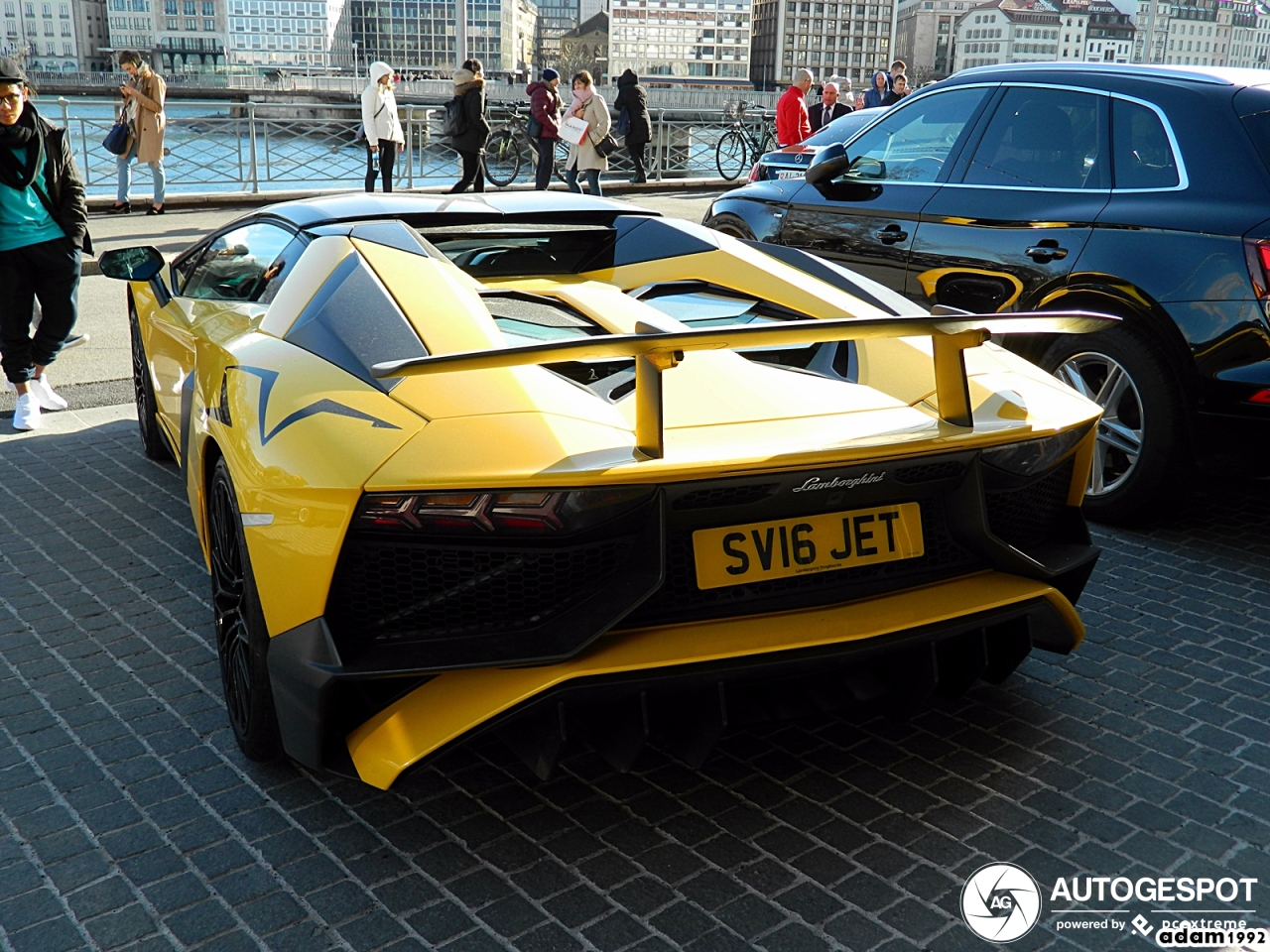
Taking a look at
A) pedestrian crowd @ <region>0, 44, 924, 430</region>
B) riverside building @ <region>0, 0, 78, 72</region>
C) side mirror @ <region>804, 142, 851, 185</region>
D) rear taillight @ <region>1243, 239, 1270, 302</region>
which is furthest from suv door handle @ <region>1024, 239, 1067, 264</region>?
riverside building @ <region>0, 0, 78, 72</region>

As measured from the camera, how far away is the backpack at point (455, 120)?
15258 mm

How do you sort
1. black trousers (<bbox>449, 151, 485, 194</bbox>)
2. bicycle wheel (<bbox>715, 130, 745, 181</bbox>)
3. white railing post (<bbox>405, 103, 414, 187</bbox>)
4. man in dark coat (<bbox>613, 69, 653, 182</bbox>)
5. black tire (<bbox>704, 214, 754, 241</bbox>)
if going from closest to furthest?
black tire (<bbox>704, 214, 754, 241</bbox>)
black trousers (<bbox>449, 151, 485, 194</bbox>)
white railing post (<bbox>405, 103, 414, 187</bbox>)
man in dark coat (<bbox>613, 69, 653, 182</bbox>)
bicycle wheel (<bbox>715, 130, 745, 181</bbox>)

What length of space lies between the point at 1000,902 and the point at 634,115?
1740 cm

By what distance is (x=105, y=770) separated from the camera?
291cm

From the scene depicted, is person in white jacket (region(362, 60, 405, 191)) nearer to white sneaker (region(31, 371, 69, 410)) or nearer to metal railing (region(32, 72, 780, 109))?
white sneaker (region(31, 371, 69, 410))

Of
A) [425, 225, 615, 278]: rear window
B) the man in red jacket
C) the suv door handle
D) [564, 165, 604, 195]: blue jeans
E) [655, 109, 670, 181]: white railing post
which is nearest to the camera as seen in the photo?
[425, 225, 615, 278]: rear window

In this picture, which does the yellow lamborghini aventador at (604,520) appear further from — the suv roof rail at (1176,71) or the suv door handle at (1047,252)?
the suv roof rail at (1176,71)

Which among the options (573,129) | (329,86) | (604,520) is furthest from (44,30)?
(604,520)

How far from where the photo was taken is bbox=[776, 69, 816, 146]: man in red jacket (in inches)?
610

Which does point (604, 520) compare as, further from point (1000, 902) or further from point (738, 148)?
point (738, 148)

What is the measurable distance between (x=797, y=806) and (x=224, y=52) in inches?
6933

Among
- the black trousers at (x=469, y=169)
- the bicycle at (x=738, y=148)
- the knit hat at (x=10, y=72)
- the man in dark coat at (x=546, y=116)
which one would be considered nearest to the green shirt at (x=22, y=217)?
the knit hat at (x=10, y=72)

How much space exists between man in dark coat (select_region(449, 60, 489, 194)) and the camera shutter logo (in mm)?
13678

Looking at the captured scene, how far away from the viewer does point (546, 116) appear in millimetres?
16328
